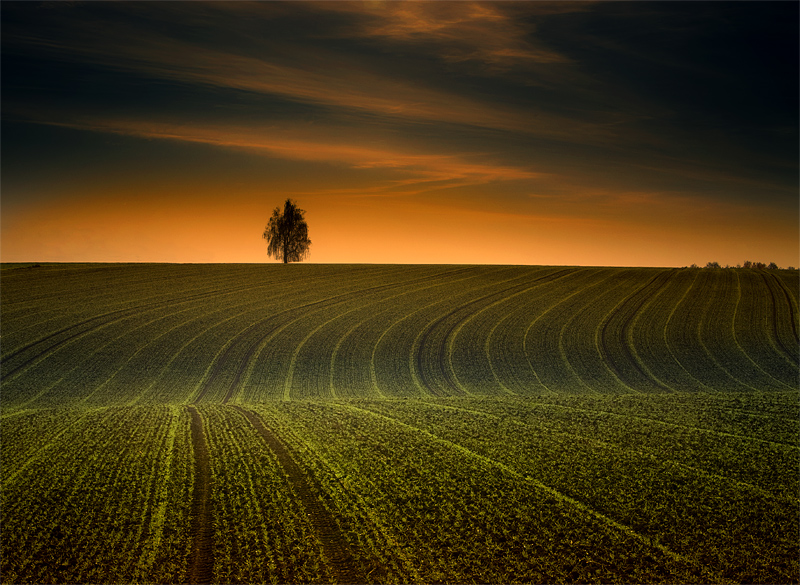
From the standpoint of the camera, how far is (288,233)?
237 feet

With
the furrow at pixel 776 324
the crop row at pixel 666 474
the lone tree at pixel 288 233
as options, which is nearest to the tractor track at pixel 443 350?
the crop row at pixel 666 474

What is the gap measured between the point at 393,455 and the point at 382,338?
17.9 m

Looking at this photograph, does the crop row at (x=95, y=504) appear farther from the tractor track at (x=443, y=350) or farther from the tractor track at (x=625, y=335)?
the tractor track at (x=625, y=335)

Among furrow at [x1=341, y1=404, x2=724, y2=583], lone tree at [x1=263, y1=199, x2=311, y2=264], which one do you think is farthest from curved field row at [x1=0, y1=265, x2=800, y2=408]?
lone tree at [x1=263, y1=199, x2=311, y2=264]

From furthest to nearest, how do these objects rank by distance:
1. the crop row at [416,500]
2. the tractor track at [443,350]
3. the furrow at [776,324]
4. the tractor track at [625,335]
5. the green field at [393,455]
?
1. the furrow at [776,324]
2. the tractor track at [625,335]
3. the tractor track at [443,350]
4. the green field at [393,455]
5. the crop row at [416,500]

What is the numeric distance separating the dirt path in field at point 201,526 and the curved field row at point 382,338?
386 inches

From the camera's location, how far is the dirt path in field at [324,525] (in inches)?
212

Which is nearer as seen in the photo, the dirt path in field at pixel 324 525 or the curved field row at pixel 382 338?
the dirt path in field at pixel 324 525

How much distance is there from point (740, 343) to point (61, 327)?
1263 inches

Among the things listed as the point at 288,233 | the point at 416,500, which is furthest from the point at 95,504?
the point at 288,233

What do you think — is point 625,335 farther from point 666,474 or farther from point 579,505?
point 579,505

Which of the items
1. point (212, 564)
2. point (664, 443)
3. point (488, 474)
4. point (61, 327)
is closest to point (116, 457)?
point (212, 564)

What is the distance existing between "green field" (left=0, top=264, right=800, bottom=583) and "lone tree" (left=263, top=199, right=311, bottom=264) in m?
43.6

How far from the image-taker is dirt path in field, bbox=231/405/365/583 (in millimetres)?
5375
